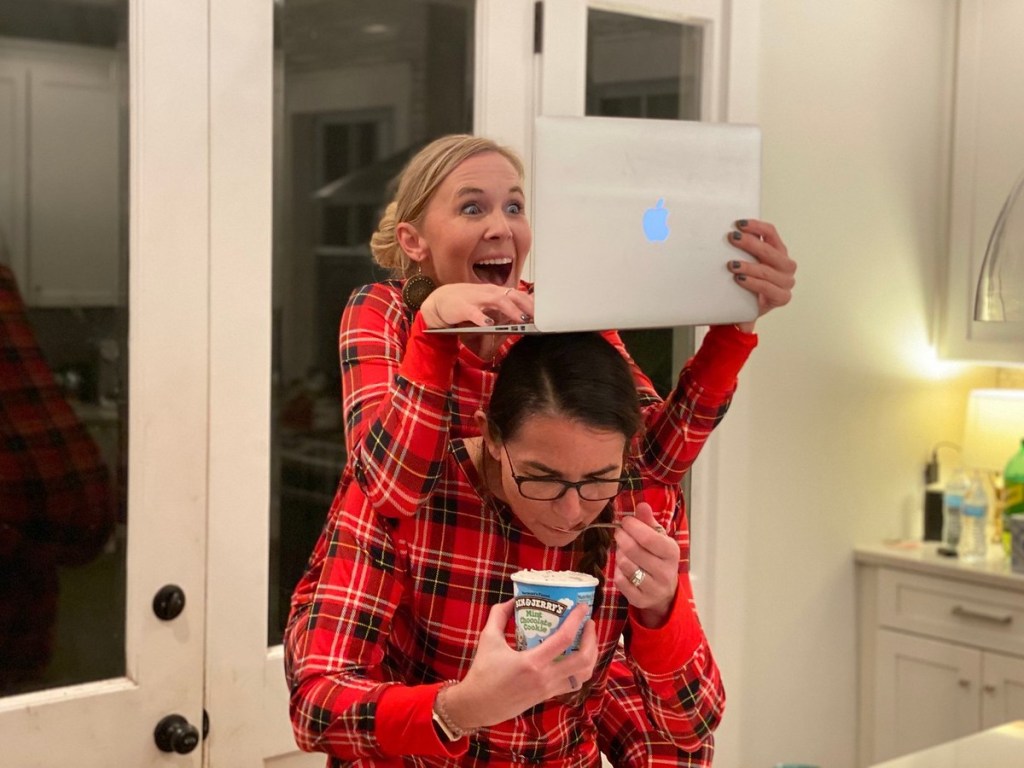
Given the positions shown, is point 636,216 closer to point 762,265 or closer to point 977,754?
point 762,265

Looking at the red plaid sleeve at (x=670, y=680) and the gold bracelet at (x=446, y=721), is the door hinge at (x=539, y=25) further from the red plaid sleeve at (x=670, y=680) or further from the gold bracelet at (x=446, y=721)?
the gold bracelet at (x=446, y=721)

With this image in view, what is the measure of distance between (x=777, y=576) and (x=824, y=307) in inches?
26.8

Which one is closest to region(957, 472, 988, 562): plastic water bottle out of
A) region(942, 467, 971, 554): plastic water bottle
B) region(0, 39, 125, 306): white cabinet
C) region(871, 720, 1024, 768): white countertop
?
region(942, 467, 971, 554): plastic water bottle

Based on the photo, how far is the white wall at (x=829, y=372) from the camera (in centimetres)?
306

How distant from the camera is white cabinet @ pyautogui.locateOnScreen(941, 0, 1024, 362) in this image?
3.33m

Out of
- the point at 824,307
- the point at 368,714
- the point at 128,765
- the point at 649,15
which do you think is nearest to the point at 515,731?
the point at 368,714

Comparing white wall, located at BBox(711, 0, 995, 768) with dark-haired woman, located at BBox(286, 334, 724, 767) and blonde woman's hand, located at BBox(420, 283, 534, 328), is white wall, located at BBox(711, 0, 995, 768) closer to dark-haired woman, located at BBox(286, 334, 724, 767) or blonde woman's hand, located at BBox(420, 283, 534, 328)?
dark-haired woman, located at BBox(286, 334, 724, 767)

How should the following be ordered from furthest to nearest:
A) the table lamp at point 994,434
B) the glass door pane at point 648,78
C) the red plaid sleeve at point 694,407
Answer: the table lamp at point 994,434, the glass door pane at point 648,78, the red plaid sleeve at point 694,407

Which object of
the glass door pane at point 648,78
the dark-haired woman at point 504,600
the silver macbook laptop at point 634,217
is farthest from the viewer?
the glass door pane at point 648,78

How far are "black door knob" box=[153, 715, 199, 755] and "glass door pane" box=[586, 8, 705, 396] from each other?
1175 mm

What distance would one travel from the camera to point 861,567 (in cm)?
340

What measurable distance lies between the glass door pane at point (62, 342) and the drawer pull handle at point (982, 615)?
207 cm

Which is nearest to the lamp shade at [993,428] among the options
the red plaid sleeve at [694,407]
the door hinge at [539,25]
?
the door hinge at [539,25]

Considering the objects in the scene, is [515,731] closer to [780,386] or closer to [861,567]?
[780,386]
